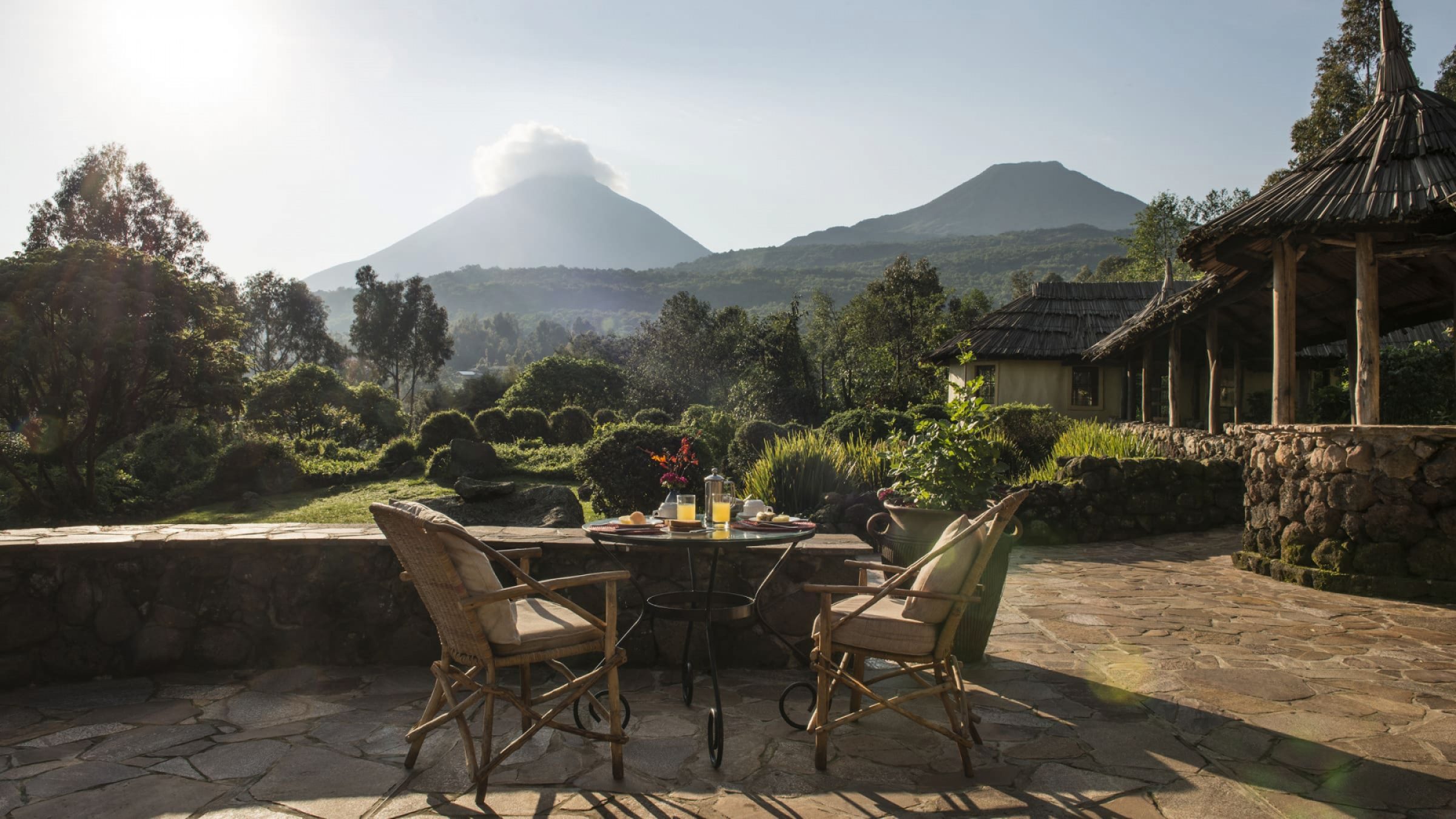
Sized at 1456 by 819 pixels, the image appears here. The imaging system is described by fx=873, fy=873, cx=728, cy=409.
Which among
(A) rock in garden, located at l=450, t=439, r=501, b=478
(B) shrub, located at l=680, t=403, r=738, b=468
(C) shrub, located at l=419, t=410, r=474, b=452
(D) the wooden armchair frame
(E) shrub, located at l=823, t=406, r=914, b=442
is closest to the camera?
(D) the wooden armchair frame

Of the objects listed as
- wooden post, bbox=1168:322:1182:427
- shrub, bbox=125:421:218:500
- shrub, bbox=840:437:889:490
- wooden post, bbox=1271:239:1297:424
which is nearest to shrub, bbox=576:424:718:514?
shrub, bbox=840:437:889:490

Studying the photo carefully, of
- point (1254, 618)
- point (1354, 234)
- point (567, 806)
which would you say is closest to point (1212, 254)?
point (1354, 234)

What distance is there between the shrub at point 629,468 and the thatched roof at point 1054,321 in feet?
36.8

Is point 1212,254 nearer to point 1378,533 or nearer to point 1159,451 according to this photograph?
point 1378,533

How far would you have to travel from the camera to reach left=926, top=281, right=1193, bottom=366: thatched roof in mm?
20945

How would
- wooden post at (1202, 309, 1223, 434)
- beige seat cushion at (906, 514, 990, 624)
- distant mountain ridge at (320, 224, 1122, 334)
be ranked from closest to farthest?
beige seat cushion at (906, 514, 990, 624), wooden post at (1202, 309, 1223, 434), distant mountain ridge at (320, 224, 1122, 334)

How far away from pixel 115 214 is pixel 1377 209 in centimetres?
3569

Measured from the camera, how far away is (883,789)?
10.1 feet

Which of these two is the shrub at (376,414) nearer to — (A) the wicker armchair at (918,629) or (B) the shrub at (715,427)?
(B) the shrub at (715,427)

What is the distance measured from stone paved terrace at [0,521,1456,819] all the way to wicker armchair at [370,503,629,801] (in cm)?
17

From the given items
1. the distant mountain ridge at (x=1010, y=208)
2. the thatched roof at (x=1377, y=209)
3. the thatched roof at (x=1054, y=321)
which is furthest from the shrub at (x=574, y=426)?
the distant mountain ridge at (x=1010, y=208)

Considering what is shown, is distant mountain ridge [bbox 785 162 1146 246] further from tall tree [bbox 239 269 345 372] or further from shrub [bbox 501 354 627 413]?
shrub [bbox 501 354 627 413]

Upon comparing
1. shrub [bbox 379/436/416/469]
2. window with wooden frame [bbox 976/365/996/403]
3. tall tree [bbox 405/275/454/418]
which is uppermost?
tall tree [bbox 405/275/454/418]

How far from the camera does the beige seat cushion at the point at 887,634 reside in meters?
3.30
